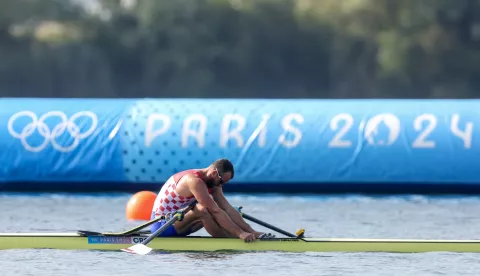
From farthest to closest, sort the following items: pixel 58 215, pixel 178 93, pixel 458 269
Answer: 1. pixel 178 93
2. pixel 58 215
3. pixel 458 269

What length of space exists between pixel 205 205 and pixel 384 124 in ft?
24.4

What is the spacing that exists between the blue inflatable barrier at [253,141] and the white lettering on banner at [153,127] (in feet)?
0.05

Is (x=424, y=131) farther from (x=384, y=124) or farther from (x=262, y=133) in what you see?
(x=262, y=133)

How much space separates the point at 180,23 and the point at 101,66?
3.04 metres

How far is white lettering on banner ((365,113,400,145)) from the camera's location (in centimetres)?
1847

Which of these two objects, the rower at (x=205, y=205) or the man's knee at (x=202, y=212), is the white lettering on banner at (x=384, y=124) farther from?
the man's knee at (x=202, y=212)

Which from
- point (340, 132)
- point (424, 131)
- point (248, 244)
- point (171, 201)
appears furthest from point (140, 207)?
point (424, 131)

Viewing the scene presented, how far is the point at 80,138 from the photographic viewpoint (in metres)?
18.9

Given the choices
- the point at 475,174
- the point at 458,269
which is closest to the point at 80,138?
the point at 475,174

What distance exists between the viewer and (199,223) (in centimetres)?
1190

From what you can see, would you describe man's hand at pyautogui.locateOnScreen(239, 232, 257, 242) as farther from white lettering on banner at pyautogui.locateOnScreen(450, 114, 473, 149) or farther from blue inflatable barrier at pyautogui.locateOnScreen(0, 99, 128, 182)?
white lettering on banner at pyautogui.locateOnScreen(450, 114, 473, 149)

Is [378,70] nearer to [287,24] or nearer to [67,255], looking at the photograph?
[287,24]

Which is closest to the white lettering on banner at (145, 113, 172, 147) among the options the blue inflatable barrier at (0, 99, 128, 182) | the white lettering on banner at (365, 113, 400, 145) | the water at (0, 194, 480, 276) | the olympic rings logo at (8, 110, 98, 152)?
the blue inflatable barrier at (0, 99, 128, 182)

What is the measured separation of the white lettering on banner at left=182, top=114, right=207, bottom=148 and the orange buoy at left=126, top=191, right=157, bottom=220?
132 inches
